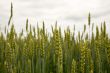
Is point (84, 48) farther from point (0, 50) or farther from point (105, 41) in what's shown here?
point (0, 50)

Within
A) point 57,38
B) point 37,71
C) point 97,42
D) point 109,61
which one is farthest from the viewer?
point 97,42

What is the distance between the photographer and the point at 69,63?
2.94 m

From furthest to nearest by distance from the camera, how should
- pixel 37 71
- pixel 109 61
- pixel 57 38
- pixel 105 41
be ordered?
pixel 105 41 → pixel 109 61 → pixel 37 71 → pixel 57 38

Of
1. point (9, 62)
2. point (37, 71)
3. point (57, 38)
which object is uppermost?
point (57, 38)

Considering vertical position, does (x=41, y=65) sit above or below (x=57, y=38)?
below

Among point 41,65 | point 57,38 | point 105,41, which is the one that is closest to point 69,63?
point 41,65

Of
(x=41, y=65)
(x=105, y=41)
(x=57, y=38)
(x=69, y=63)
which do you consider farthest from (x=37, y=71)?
(x=105, y=41)

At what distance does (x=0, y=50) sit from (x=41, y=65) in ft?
4.02

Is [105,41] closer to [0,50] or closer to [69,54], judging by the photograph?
[69,54]

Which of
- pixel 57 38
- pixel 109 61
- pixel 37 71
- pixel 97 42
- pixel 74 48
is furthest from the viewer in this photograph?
pixel 74 48

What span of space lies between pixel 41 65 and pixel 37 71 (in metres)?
0.08

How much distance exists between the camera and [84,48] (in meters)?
2.20

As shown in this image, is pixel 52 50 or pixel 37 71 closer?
pixel 37 71

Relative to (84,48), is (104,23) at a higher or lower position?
higher
